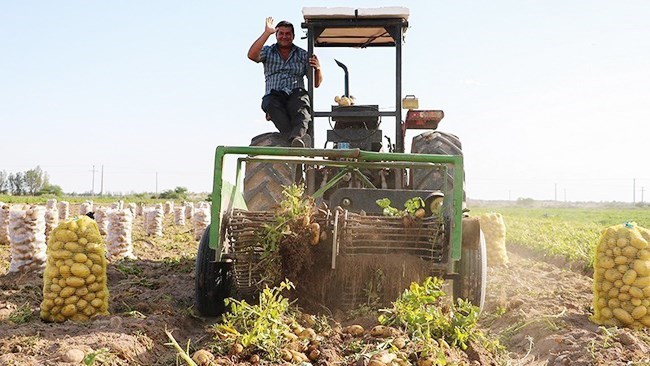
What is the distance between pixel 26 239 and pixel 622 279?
677 centimetres

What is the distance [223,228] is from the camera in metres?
4.32

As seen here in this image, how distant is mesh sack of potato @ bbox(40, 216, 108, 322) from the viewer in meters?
4.75

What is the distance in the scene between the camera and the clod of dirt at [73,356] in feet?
11.2

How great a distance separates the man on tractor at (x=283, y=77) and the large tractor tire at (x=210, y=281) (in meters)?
1.47

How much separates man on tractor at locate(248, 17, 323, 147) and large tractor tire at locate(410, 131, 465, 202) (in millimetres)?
1149

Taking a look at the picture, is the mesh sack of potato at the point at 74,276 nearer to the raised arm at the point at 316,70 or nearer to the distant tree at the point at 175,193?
the raised arm at the point at 316,70

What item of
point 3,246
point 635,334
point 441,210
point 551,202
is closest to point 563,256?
point 635,334

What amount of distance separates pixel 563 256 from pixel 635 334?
301 inches

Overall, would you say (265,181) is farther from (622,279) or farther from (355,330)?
(622,279)

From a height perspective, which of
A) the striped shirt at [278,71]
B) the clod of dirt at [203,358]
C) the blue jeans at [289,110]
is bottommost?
the clod of dirt at [203,358]

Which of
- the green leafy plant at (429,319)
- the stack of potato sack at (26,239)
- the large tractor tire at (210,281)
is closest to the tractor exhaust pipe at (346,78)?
the large tractor tire at (210,281)

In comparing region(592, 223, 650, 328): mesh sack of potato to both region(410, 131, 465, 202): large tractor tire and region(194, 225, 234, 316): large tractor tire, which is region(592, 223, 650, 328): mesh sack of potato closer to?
region(410, 131, 465, 202): large tractor tire

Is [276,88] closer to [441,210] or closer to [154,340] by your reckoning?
[441,210]

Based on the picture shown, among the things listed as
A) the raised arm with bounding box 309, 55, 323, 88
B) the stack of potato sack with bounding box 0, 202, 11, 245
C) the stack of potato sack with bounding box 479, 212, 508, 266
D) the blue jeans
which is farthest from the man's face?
the stack of potato sack with bounding box 0, 202, 11, 245
